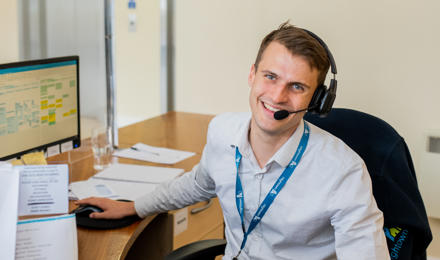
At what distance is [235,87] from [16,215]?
8.14 ft

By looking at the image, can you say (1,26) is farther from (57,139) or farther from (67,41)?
(57,139)

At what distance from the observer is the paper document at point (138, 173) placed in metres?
1.86

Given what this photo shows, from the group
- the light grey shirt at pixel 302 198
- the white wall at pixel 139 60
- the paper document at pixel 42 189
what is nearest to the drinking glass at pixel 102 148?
the light grey shirt at pixel 302 198

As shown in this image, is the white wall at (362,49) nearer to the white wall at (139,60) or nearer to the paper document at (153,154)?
the paper document at (153,154)

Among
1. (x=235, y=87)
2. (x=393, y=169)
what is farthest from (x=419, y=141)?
(x=393, y=169)

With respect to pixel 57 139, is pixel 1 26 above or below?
above

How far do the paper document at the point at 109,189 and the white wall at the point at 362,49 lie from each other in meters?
1.66

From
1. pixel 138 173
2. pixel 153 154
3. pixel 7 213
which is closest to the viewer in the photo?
pixel 7 213

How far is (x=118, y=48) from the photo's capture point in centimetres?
503

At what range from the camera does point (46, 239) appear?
3.50 ft

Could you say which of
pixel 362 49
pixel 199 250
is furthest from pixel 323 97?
pixel 362 49

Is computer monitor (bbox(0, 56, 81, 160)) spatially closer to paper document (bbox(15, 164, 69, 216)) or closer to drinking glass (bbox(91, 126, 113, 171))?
drinking glass (bbox(91, 126, 113, 171))

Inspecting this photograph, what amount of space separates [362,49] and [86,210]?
6.64 feet

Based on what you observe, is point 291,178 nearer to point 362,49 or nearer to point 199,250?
point 199,250
